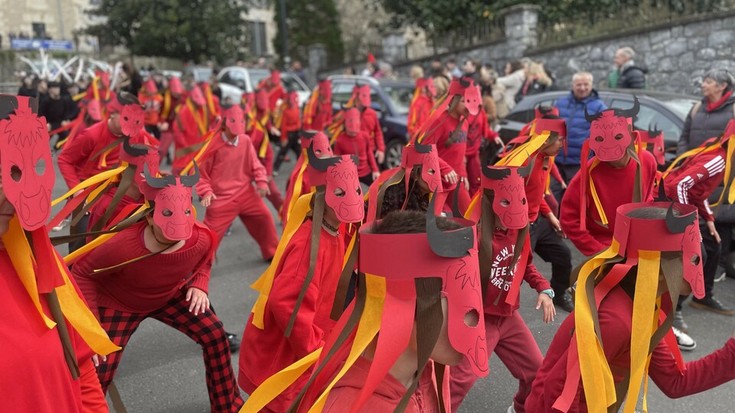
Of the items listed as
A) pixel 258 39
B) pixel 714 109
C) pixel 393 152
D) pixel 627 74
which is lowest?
pixel 393 152

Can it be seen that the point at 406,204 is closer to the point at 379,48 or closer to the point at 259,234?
the point at 259,234

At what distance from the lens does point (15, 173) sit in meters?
2.06

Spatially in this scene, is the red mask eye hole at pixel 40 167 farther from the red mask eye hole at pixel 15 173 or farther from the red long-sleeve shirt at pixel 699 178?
the red long-sleeve shirt at pixel 699 178

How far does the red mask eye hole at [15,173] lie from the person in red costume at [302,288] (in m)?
1.24

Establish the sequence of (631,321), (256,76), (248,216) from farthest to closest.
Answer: (256,76)
(248,216)
(631,321)

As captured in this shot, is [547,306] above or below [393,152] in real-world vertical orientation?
above

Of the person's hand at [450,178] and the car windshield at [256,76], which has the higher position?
the car windshield at [256,76]

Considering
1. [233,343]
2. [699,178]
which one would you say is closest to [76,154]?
[233,343]

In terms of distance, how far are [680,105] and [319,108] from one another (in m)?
5.64

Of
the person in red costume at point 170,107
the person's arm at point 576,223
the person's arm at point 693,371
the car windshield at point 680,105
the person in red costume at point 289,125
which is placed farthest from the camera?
the person in red costume at point 170,107

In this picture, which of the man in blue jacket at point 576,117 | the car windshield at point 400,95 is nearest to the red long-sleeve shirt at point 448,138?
the man in blue jacket at point 576,117

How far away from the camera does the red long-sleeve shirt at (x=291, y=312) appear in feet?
9.86

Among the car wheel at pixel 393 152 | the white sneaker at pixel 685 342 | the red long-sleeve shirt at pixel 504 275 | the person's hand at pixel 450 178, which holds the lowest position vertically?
the white sneaker at pixel 685 342

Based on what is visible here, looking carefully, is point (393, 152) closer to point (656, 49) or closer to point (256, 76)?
point (656, 49)
